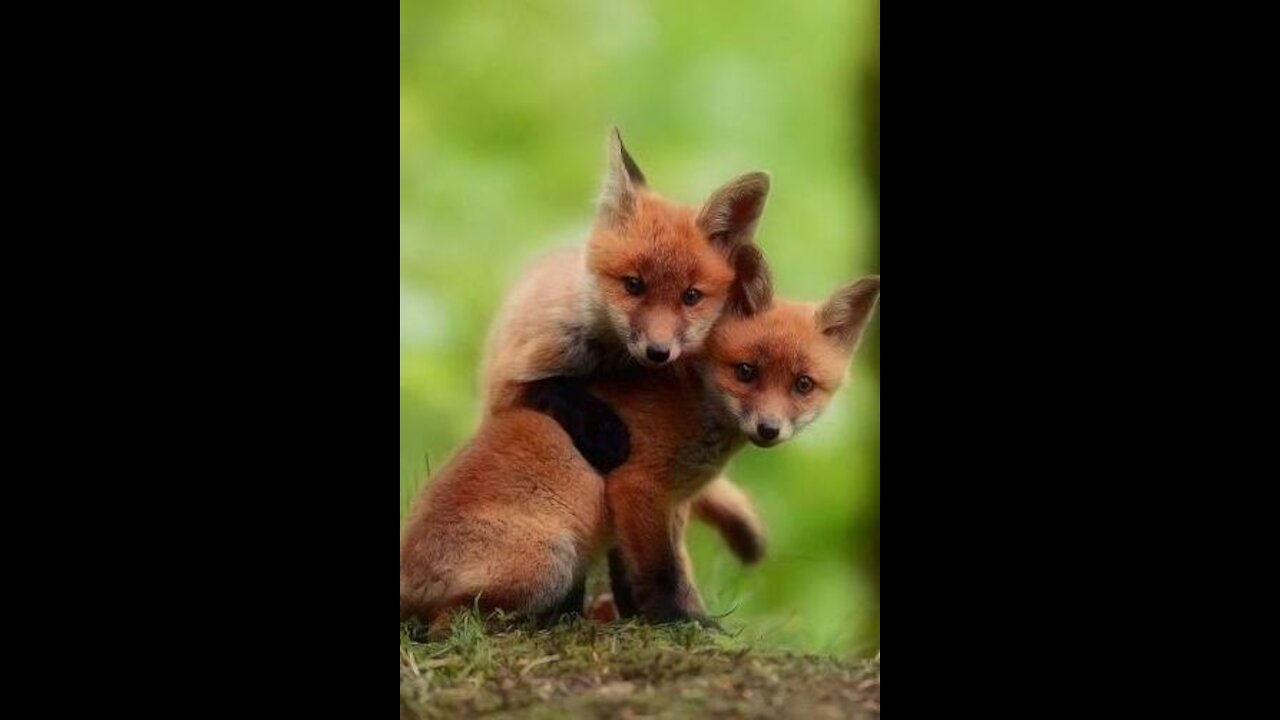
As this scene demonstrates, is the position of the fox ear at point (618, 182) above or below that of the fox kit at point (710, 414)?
above

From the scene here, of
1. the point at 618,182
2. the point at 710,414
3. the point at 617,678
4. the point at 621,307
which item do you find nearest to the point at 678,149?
the point at 618,182

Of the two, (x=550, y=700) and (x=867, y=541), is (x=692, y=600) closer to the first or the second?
(x=867, y=541)

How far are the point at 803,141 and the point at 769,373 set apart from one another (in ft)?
1.92

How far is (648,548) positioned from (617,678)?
65cm

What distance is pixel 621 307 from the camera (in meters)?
3.71

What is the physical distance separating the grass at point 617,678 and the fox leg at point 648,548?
10.3 inches

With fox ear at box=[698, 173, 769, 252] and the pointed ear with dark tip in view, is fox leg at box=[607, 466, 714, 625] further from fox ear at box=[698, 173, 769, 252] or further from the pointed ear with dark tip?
fox ear at box=[698, 173, 769, 252]

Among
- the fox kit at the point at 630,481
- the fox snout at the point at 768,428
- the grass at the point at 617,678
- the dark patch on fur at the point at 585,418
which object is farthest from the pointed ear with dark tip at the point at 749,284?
the grass at the point at 617,678

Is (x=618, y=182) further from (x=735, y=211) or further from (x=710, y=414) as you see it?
(x=710, y=414)

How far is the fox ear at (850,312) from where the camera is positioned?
11.4 ft

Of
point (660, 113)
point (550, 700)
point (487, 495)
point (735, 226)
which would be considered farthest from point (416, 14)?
point (550, 700)

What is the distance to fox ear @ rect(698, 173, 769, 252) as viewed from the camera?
3.42 m

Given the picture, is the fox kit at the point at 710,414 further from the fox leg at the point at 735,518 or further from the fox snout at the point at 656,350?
the fox leg at the point at 735,518

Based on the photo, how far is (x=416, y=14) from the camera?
3373mm
